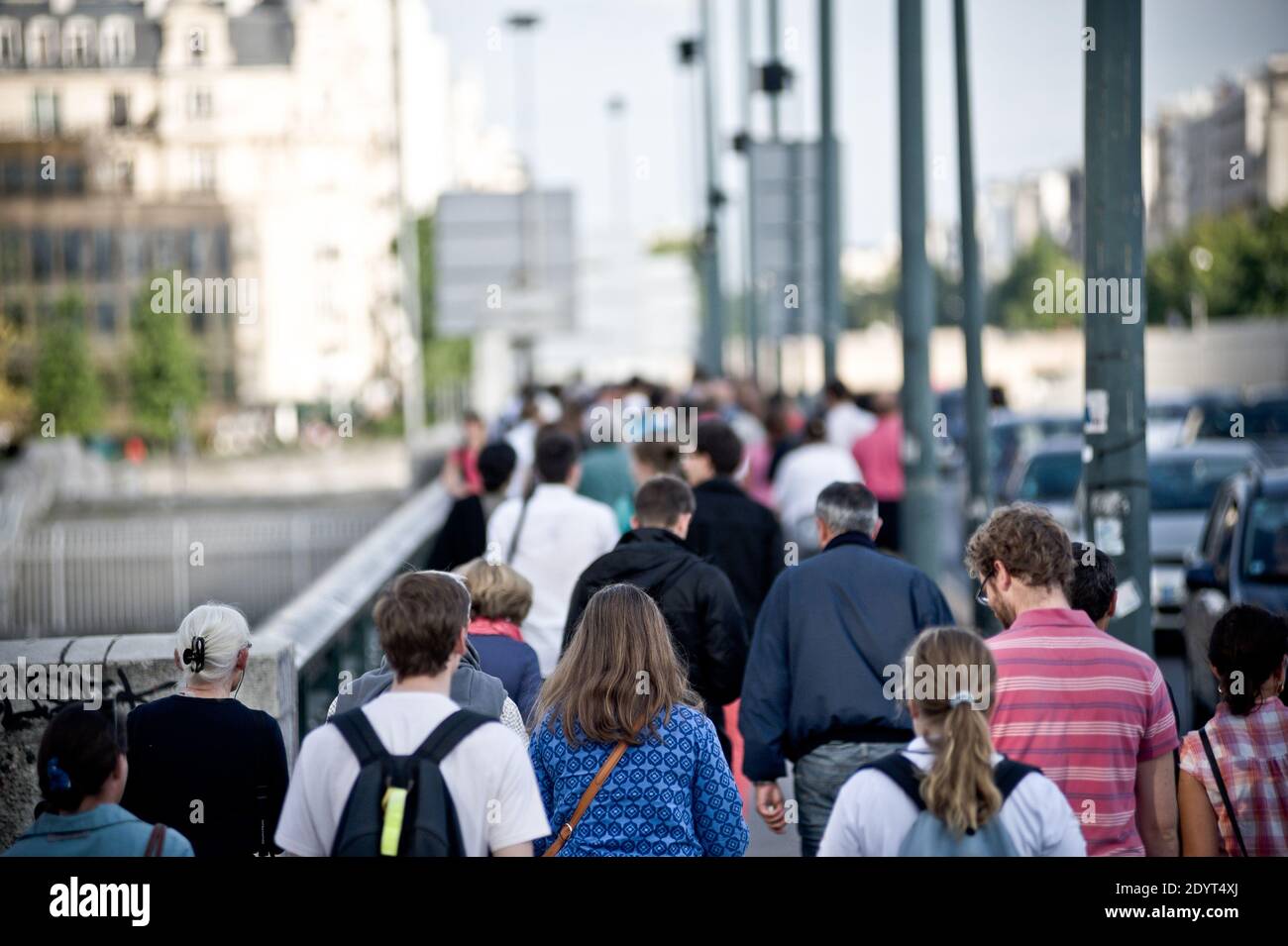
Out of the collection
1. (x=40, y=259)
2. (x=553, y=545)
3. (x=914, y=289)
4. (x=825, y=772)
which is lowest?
(x=825, y=772)

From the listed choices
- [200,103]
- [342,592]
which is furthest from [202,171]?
[342,592]

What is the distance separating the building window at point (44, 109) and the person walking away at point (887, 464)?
8056 cm

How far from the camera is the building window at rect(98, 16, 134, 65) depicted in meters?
91.6

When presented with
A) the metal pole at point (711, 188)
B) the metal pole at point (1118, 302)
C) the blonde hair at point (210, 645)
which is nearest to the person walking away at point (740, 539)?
the metal pole at point (1118, 302)

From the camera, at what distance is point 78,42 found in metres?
92.7

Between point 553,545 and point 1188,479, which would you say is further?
point 1188,479

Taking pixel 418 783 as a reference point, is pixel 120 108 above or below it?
above

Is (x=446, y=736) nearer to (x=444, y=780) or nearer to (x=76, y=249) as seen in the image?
(x=444, y=780)

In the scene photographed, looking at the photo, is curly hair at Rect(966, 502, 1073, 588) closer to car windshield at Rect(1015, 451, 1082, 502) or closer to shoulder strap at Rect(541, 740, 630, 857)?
shoulder strap at Rect(541, 740, 630, 857)

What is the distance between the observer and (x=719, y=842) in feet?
16.0

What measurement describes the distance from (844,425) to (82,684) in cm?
1218

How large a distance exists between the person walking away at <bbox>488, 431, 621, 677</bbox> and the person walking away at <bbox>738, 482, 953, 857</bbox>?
2120 mm

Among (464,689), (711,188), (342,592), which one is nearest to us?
(464,689)

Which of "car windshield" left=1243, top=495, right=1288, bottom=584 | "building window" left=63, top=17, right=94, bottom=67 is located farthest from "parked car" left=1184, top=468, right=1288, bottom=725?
"building window" left=63, top=17, right=94, bottom=67
